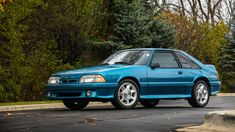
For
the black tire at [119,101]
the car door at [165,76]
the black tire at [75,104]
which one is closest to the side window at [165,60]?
the car door at [165,76]

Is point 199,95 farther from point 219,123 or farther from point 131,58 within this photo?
point 219,123

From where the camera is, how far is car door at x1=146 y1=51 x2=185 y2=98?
12583 millimetres

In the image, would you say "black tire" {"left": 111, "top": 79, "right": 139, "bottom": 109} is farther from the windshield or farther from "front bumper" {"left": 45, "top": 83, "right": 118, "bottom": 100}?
the windshield

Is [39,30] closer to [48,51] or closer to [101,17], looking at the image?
[48,51]

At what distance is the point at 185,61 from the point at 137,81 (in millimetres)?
1796

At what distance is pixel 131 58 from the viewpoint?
42.1 ft

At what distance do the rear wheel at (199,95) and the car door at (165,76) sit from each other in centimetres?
38

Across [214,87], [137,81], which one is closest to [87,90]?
[137,81]

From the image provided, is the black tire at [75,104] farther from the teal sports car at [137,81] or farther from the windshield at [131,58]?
the windshield at [131,58]

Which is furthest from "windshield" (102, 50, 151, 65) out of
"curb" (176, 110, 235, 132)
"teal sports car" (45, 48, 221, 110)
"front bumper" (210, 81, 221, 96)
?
"curb" (176, 110, 235, 132)

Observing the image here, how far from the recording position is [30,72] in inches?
886

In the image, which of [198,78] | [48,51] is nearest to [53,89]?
[198,78]

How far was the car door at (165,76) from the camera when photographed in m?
12.6

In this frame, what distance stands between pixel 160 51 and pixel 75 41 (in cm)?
1240
